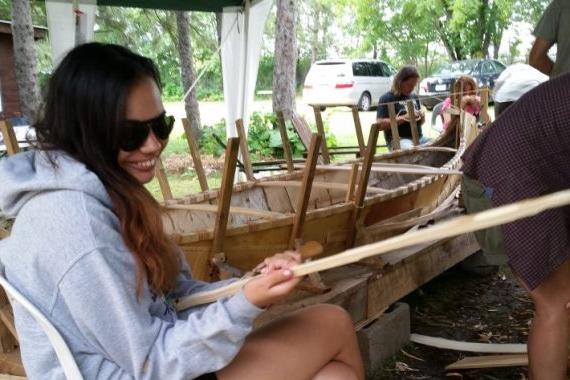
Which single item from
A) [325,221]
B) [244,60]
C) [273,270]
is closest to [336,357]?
[273,270]

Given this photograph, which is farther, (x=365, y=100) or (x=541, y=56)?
(x=365, y=100)

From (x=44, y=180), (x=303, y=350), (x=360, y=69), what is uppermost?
(x=360, y=69)

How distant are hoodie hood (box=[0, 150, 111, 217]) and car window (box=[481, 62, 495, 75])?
61.5 ft

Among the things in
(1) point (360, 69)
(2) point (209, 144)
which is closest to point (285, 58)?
(2) point (209, 144)

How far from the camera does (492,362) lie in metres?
3.04

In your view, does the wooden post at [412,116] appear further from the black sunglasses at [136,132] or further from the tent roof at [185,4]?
the black sunglasses at [136,132]

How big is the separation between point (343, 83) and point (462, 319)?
50.4 feet

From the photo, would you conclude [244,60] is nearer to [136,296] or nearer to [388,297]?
[388,297]

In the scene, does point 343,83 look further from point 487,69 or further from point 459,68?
point 487,69

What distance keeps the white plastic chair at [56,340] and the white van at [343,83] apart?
1713 centimetres

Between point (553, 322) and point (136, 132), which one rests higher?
point (136, 132)

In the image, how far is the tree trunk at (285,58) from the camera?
1162 centimetres

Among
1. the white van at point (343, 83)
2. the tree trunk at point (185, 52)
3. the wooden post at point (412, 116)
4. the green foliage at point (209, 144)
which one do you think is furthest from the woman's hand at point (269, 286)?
the white van at point (343, 83)

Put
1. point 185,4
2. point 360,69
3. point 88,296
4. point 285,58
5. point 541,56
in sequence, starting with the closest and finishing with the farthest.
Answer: point 88,296
point 541,56
point 185,4
point 285,58
point 360,69
